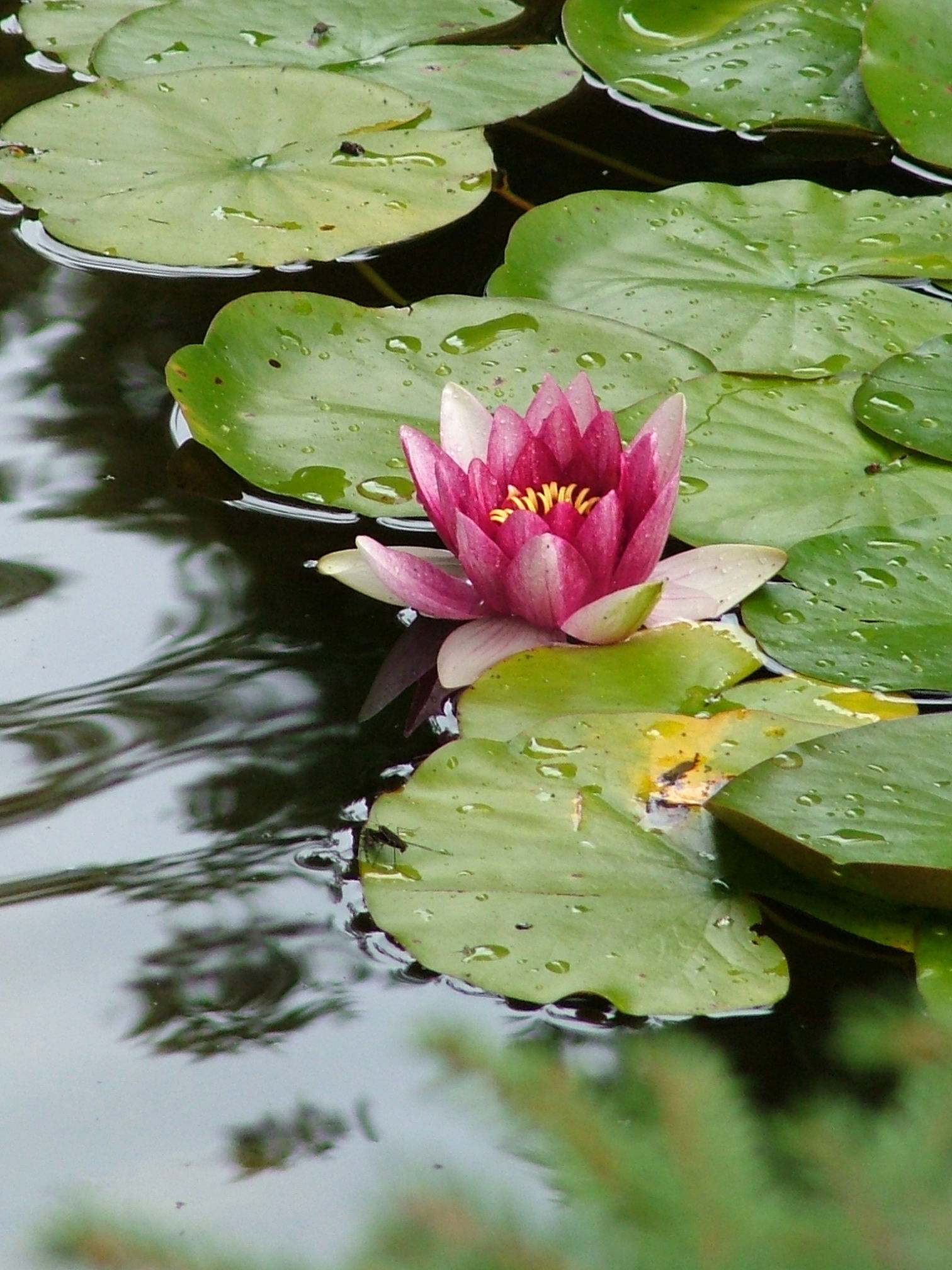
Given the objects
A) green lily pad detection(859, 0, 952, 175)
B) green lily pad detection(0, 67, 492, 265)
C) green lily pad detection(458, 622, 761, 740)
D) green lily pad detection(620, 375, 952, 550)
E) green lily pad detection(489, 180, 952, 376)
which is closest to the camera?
green lily pad detection(458, 622, 761, 740)

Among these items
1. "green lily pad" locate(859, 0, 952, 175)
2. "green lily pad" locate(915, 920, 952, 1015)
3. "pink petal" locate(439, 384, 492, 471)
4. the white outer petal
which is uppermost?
"green lily pad" locate(859, 0, 952, 175)

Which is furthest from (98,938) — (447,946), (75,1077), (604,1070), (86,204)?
(86,204)

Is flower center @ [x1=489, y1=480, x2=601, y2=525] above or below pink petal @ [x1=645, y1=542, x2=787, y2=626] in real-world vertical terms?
above

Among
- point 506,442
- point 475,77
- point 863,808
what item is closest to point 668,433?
point 506,442

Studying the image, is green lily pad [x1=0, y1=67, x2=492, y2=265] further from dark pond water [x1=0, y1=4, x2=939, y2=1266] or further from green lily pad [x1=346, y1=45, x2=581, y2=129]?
dark pond water [x1=0, y1=4, x2=939, y2=1266]

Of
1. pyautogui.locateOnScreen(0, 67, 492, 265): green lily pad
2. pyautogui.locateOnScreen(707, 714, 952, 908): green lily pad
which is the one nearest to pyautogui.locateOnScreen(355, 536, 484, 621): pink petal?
pyautogui.locateOnScreen(707, 714, 952, 908): green lily pad

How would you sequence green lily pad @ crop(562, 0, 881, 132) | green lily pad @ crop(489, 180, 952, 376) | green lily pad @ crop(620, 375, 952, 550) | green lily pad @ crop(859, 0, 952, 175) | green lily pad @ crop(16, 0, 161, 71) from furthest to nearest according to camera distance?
green lily pad @ crop(16, 0, 161, 71) < green lily pad @ crop(562, 0, 881, 132) < green lily pad @ crop(859, 0, 952, 175) < green lily pad @ crop(489, 180, 952, 376) < green lily pad @ crop(620, 375, 952, 550)

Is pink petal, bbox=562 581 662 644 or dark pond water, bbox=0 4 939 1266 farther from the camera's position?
pink petal, bbox=562 581 662 644
